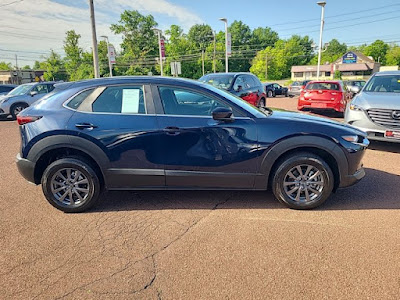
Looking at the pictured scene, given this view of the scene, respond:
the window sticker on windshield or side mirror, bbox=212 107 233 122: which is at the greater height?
the window sticker on windshield

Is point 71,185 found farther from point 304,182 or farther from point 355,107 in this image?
point 355,107

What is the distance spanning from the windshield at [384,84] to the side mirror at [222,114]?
5.19m

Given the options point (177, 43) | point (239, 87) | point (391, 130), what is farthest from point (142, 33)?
point (391, 130)

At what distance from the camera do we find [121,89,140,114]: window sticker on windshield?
3.44 m

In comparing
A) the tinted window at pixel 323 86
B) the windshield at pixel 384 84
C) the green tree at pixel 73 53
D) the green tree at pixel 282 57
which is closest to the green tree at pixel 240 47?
the green tree at pixel 282 57

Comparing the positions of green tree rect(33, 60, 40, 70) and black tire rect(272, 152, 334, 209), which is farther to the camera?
green tree rect(33, 60, 40, 70)

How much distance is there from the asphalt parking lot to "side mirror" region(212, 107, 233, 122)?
3.84 feet

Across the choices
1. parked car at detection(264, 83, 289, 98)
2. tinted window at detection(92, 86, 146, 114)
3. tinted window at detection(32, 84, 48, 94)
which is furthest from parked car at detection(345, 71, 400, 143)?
parked car at detection(264, 83, 289, 98)

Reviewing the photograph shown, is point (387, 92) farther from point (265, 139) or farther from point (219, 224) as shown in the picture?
point (219, 224)

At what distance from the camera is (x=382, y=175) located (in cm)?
466

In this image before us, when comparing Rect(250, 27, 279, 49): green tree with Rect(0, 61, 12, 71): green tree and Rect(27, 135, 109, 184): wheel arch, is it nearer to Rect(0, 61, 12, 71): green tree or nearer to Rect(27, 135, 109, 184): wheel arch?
Rect(0, 61, 12, 71): green tree

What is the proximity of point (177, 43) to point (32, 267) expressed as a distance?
74393mm

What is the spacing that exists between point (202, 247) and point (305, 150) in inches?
68.6

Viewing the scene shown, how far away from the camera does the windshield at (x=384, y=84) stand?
21.2 feet
